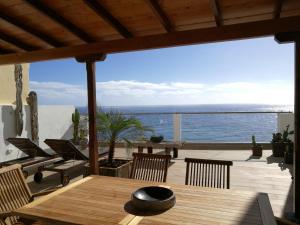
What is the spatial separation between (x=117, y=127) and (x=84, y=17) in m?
1.83

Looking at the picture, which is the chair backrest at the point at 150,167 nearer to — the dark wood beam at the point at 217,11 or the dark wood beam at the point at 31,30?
the dark wood beam at the point at 217,11

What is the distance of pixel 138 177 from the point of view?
129 inches

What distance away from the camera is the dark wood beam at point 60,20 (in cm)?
322

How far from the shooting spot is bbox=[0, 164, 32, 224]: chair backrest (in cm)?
269

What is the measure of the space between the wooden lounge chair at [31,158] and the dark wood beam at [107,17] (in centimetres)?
321

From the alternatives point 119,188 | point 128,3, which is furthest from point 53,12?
point 119,188

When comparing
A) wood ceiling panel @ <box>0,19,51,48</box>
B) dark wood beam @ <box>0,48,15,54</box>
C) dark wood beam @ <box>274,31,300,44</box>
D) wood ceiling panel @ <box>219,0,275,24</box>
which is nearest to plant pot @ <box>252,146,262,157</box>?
dark wood beam @ <box>274,31,300,44</box>

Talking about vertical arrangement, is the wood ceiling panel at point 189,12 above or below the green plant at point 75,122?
above

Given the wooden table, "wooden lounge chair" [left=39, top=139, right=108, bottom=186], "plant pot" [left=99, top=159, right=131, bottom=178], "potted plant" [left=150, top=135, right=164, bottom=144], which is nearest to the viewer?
the wooden table

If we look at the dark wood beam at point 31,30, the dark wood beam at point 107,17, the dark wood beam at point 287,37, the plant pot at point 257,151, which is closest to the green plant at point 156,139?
the plant pot at point 257,151

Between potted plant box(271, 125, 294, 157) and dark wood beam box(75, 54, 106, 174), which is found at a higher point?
dark wood beam box(75, 54, 106, 174)

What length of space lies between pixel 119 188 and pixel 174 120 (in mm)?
6423

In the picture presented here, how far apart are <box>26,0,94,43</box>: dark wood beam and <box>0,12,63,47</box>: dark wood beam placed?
55 centimetres

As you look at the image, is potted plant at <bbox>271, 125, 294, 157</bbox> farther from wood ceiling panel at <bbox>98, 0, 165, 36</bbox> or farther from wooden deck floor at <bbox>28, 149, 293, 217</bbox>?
wood ceiling panel at <bbox>98, 0, 165, 36</bbox>
